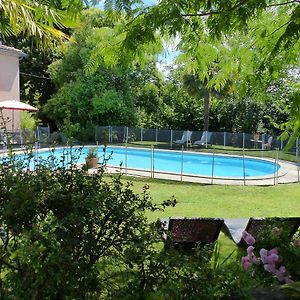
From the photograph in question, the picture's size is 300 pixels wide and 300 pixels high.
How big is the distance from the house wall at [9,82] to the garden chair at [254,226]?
21099 millimetres

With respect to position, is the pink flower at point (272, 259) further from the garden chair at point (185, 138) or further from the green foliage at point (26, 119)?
the garden chair at point (185, 138)

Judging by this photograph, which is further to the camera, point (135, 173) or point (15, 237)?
point (135, 173)

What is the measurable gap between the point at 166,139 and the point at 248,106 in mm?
7751

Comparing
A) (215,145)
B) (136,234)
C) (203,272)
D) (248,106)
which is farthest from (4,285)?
(248,106)

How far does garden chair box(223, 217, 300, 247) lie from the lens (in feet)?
15.0

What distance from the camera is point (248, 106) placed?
112ft

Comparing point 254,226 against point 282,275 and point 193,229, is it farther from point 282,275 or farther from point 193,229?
point 282,275

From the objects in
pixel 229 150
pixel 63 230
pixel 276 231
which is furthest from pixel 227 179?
pixel 63 230

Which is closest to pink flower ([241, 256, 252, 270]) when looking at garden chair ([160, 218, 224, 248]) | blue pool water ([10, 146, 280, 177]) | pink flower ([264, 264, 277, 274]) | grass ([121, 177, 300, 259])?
pink flower ([264, 264, 277, 274])

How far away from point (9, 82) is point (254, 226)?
23.8 metres

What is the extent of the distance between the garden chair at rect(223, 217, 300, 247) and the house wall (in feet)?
69.2

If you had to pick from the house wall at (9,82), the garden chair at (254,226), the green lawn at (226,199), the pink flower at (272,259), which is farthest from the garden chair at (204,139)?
the pink flower at (272,259)

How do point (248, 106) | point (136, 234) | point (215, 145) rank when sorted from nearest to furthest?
point (136, 234) → point (215, 145) → point (248, 106)

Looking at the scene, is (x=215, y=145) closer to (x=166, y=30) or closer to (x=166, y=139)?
(x=166, y=139)
